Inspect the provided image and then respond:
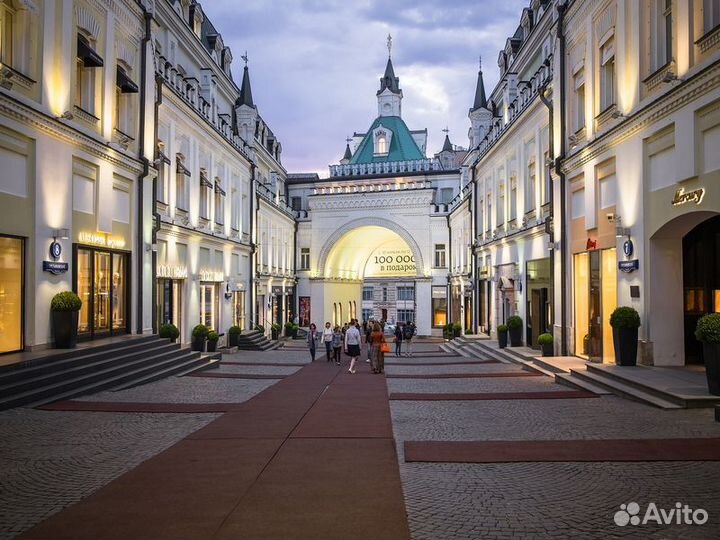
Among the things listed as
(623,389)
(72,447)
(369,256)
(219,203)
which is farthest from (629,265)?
(369,256)

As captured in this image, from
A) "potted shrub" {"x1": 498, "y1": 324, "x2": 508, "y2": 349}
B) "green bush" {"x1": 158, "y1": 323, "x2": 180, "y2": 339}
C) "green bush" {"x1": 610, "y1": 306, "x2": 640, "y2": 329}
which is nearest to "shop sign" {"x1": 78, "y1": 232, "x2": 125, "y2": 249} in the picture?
"green bush" {"x1": 158, "y1": 323, "x2": 180, "y2": 339}

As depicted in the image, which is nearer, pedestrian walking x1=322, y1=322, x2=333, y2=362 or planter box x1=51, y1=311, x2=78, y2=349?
planter box x1=51, y1=311, x2=78, y2=349

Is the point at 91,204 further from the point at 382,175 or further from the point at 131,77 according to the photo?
the point at 382,175

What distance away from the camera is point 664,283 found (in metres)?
13.2

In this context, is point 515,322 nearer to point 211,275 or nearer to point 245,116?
point 211,275

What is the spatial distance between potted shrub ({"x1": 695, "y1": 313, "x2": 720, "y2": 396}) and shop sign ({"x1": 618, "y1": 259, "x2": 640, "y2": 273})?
4015 millimetres

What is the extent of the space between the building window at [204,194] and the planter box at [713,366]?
19393 mm

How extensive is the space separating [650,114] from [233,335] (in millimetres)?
19416

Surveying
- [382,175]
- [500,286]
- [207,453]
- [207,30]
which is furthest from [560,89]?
[382,175]

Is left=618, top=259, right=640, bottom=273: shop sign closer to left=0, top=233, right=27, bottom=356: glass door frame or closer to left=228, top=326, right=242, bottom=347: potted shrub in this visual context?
left=0, top=233, right=27, bottom=356: glass door frame

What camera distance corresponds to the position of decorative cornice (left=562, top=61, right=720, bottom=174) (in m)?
10.8

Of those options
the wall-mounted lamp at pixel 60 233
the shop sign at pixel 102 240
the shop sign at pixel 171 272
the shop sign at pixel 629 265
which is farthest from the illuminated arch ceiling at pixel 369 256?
the wall-mounted lamp at pixel 60 233

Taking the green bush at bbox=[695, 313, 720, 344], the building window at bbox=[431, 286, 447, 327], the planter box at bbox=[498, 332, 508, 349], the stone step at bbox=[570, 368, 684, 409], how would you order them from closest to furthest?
1. the green bush at bbox=[695, 313, 720, 344]
2. the stone step at bbox=[570, 368, 684, 409]
3. the planter box at bbox=[498, 332, 508, 349]
4. the building window at bbox=[431, 286, 447, 327]

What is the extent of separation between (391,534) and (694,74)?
398 inches
